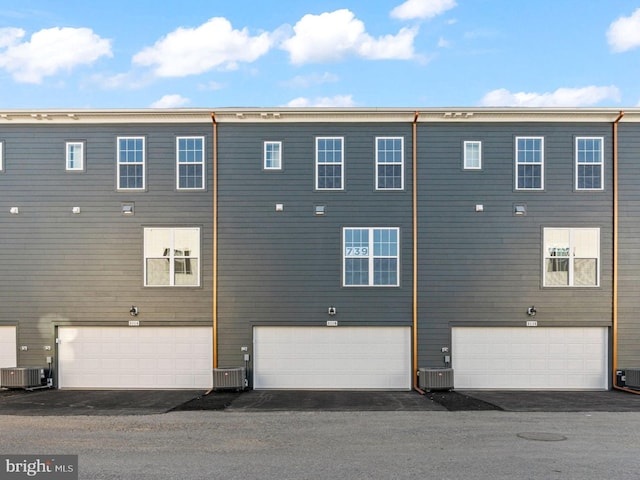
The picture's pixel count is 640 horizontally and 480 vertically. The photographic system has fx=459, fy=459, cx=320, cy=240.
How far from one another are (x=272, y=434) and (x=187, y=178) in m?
8.05

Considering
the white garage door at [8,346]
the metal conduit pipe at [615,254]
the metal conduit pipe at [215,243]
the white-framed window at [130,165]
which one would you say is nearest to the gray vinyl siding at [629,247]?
the metal conduit pipe at [615,254]

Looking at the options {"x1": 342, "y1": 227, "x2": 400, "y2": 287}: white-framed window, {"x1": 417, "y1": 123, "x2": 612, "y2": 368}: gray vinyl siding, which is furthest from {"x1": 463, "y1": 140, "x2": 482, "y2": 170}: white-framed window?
{"x1": 342, "y1": 227, "x2": 400, "y2": 287}: white-framed window

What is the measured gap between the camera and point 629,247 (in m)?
13.4

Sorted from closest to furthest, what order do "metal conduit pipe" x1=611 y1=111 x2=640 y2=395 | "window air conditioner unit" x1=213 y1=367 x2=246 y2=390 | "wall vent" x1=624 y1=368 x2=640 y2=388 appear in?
"window air conditioner unit" x1=213 y1=367 x2=246 y2=390 < "wall vent" x1=624 y1=368 x2=640 y2=388 < "metal conduit pipe" x1=611 y1=111 x2=640 y2=395

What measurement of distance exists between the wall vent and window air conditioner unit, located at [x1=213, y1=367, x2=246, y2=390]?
10.9 meters

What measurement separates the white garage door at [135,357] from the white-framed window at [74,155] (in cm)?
484

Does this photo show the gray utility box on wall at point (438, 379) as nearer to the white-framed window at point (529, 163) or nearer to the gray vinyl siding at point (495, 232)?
the gray vinyl siding at point (495, 232)

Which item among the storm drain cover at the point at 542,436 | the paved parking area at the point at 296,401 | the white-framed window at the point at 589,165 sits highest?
the white-framed window at the point at 589,165

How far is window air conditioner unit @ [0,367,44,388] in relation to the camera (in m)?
12.9

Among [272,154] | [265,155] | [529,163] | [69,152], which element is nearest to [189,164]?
[265,155]

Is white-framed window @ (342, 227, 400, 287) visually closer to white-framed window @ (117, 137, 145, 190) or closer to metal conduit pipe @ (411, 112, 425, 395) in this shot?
metal conduit pipe @ (411, 112, 425, 395)

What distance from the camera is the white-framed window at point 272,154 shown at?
13688 millimetres

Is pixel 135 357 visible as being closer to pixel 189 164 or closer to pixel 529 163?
pixel 189 164

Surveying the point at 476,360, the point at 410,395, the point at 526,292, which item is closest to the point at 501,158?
the point at 526,292
